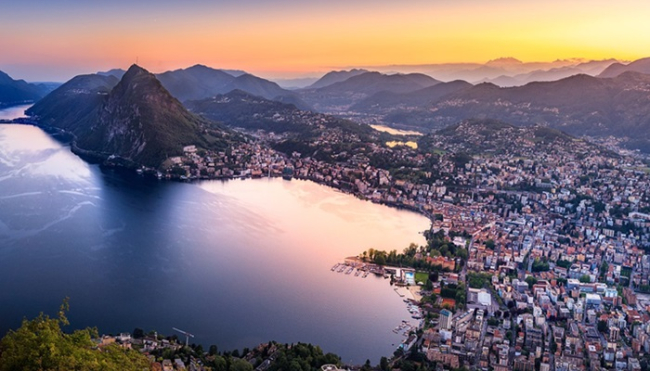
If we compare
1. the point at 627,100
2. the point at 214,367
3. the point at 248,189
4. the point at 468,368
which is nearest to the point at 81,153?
the point at 248,189

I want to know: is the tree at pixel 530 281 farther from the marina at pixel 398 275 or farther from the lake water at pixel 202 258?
the lake water at pixel 202 258

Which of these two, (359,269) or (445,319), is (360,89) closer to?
(359,269)

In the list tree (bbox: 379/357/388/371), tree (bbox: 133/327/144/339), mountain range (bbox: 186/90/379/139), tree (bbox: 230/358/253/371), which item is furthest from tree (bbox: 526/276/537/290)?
mountain range (bbox: 186/90/379/139)

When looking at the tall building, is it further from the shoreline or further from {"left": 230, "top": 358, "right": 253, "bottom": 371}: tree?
the shoreline

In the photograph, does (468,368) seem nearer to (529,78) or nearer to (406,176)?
(406,176)

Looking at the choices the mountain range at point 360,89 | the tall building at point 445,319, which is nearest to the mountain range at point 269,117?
the mountain range at point 360,89
